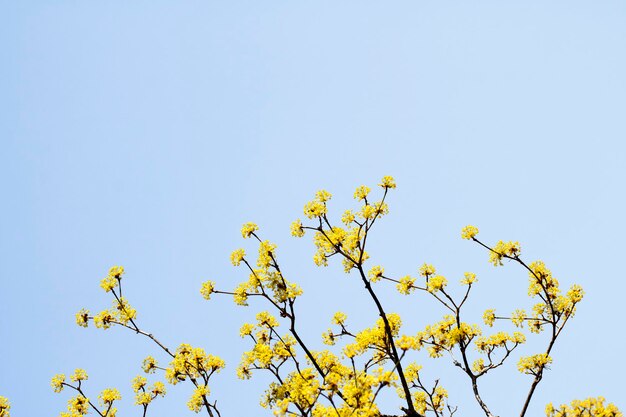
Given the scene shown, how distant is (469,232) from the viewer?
9.31m

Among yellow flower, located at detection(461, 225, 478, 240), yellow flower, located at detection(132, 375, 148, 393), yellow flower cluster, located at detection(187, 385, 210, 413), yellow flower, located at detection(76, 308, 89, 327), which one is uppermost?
yellow flower, located at detection(461, 225, 478, 240)

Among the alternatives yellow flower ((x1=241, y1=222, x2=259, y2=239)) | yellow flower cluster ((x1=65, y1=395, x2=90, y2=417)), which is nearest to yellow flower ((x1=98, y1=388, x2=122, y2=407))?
yellow flower cluster ((x1=65, y1=395, x2=90, y2=417))

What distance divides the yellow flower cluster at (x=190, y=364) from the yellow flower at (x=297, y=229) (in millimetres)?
2485

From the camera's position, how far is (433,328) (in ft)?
32.1

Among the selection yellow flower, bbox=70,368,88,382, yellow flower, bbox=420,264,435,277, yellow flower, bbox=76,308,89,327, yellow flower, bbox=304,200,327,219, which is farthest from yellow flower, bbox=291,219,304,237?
yellow flower, bbox=70,368,88,382

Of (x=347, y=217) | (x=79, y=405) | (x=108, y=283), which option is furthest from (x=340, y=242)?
(x=79, y=405)

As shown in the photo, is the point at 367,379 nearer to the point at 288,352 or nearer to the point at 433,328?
the point at 288,352

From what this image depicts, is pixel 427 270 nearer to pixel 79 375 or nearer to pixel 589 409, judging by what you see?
pixel 589 409

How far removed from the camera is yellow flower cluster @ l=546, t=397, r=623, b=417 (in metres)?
7.30

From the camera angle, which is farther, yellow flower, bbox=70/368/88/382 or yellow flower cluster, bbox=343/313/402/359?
yellow flower, bbox=70/368/88/382

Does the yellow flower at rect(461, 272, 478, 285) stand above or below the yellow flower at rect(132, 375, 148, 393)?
above

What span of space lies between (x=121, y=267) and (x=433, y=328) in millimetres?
5745

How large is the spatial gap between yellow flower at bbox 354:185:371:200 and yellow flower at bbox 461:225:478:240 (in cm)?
224

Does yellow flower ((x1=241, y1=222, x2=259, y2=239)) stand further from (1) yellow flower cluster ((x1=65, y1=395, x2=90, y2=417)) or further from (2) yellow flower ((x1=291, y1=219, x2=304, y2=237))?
(1) yellow flower cluster ((x1=65, y1=395, x2=90, y2=417))
